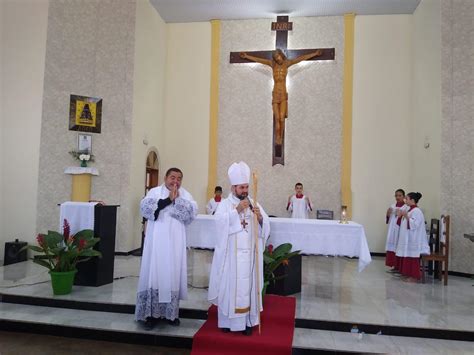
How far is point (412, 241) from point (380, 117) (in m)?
3.38

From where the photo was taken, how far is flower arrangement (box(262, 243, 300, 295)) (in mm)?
4309

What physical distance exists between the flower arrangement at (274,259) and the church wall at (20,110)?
196 inches

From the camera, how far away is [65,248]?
455 centimetres

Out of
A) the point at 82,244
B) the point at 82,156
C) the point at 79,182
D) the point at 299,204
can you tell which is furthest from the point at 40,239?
the point at 299,204

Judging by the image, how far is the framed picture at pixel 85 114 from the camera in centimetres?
705

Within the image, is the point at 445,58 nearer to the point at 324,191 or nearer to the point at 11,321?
the point at 324,191

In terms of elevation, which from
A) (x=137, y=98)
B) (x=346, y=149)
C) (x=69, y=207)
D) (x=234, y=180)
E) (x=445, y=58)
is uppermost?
(x=445, y=58)

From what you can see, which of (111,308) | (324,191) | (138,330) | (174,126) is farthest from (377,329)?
(174,126)

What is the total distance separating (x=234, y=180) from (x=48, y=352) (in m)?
2.30

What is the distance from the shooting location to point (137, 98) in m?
7.47

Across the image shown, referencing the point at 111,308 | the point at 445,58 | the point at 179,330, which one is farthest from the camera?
the point at 445,58

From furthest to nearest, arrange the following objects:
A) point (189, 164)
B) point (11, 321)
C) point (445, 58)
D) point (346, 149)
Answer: point (189, 164)
point (346, 149)
point (445, 58)
point (11, 321)

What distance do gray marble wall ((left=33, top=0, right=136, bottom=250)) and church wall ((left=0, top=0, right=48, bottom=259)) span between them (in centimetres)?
16

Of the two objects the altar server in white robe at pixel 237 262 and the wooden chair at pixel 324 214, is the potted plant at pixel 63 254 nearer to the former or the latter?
the altar server in white robe at pixel 237 262
